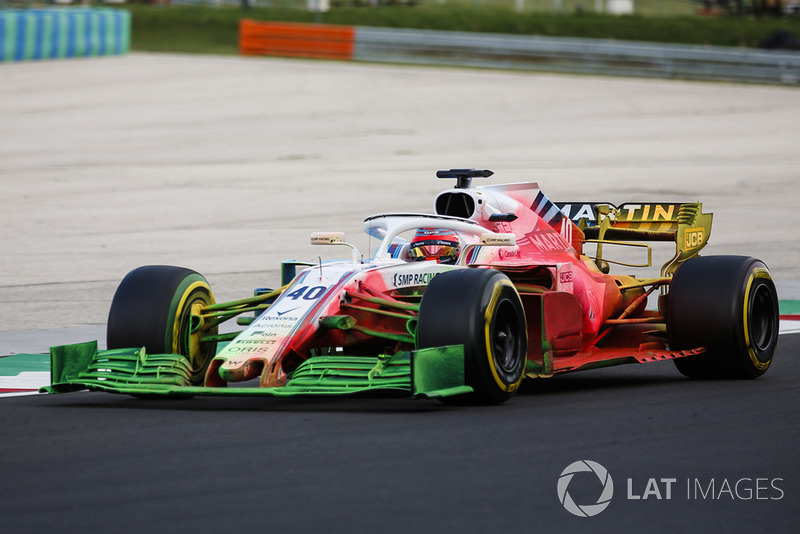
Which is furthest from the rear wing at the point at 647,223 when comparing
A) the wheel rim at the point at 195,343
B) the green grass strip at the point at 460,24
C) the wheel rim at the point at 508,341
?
the green grass strip at the point at 460,24

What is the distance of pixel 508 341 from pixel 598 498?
2.64 meters

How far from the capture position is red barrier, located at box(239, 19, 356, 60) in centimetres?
4403

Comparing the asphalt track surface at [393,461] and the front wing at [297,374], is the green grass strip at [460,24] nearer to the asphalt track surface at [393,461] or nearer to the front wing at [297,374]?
the asphalt track surface at [393,461]

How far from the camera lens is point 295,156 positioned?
1087 inches

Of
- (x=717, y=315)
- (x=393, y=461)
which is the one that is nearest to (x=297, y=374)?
(x=393, y=461)

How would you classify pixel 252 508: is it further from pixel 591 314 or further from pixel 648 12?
pixel 648 12

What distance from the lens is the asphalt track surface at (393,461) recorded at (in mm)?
6020

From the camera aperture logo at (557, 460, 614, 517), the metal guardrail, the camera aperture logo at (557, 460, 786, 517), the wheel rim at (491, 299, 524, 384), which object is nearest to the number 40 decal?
the wheel rim at (491, 299, 524, 384)

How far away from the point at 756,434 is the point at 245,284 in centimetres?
781

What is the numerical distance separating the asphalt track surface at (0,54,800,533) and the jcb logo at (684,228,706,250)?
103 centimetres

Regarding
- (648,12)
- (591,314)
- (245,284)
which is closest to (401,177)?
(245,284)

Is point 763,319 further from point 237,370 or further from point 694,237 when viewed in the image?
point 237,370

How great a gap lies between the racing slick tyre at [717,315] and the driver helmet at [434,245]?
5.09 feet

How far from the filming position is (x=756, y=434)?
311 inches
